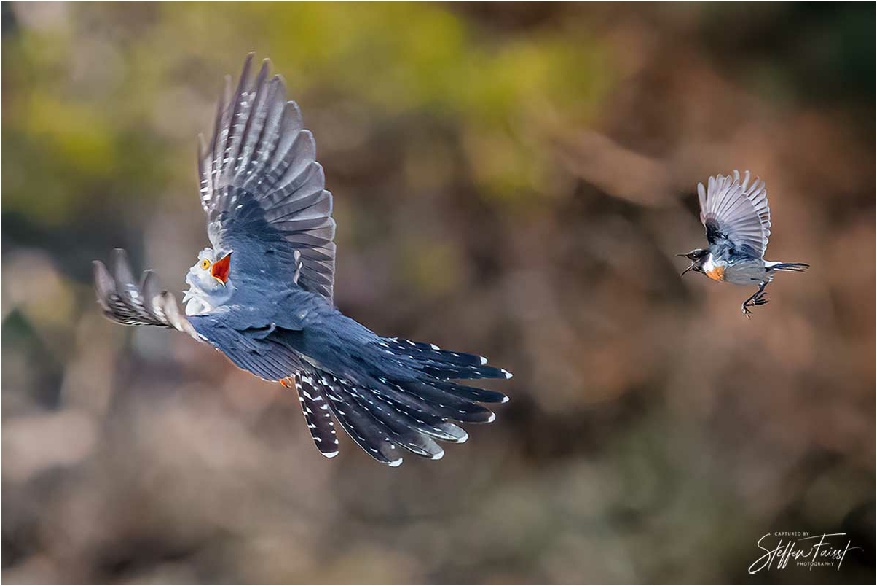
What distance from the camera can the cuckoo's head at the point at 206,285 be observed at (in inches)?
57.4

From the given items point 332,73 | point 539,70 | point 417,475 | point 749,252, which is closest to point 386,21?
point 332,73

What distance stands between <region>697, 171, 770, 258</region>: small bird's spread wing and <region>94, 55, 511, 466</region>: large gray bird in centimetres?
32

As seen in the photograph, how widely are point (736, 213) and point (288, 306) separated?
784 millimetres

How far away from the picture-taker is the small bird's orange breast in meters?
0.96

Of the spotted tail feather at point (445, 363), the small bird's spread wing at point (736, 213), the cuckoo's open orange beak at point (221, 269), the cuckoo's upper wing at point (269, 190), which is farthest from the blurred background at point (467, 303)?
the small bird's spread wing at point (736, 213)

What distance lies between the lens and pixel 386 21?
491 cm

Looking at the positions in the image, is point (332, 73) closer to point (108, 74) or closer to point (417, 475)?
point (108, 74)

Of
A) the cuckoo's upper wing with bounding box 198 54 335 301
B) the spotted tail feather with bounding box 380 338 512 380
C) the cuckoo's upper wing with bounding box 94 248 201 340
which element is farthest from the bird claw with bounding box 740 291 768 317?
the cuckoo's upper wing with bounding box 198 54 335 301

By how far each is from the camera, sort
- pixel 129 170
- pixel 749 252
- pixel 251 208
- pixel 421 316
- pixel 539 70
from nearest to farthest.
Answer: pixel 749 252
pixel 251 208
pixel 539 70
pixel 129 170
pixel 421 316

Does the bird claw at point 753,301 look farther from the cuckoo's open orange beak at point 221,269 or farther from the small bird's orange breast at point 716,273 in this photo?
the cuckoo's open orange beak at point 221,269

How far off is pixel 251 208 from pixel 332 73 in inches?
124

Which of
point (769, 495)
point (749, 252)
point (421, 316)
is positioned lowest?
point (749, 252)
